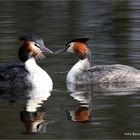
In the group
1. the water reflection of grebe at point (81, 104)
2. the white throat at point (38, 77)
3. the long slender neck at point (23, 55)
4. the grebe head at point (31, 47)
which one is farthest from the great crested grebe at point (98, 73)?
the long slender neck at point (23, 55)

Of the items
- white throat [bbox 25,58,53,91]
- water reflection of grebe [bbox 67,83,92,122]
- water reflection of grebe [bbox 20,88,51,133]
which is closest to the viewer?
water reflection of grebe [bbox 20,88,51,133]

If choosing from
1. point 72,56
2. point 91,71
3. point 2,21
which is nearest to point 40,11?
point 2,21

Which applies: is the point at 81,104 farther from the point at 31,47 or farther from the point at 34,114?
the point at 31,47

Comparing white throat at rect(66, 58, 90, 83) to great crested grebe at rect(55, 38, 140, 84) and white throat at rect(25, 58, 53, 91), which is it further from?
white throat at rect(25, 58, 53, 91)

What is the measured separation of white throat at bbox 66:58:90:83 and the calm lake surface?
0.21 meters

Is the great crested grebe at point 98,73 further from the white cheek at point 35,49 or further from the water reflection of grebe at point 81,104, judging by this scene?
the white cheek at point 35,49

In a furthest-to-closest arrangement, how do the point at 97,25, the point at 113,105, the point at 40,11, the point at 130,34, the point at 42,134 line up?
the point at 40,11
the point at 97,25
the point at 130,34
the point at 113,105
the point at 42,134

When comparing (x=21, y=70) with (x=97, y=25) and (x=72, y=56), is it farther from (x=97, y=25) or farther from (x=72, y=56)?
(x=97, y=25)

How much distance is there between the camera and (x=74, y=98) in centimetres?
1466

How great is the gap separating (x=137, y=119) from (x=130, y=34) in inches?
284

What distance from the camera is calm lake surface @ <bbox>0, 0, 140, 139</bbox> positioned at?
12508 millimetres

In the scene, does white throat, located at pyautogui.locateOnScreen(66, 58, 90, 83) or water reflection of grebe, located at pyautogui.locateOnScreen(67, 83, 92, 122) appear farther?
white throat, located at pyautogui.locateOnScreen(66, 58, 90, 83)

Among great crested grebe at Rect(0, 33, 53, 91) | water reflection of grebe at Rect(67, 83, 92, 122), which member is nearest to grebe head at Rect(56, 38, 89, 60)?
great crested grebe at Rect(0, 33, 53, 91)

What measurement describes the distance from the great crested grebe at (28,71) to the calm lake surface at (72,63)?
27 centimetres
